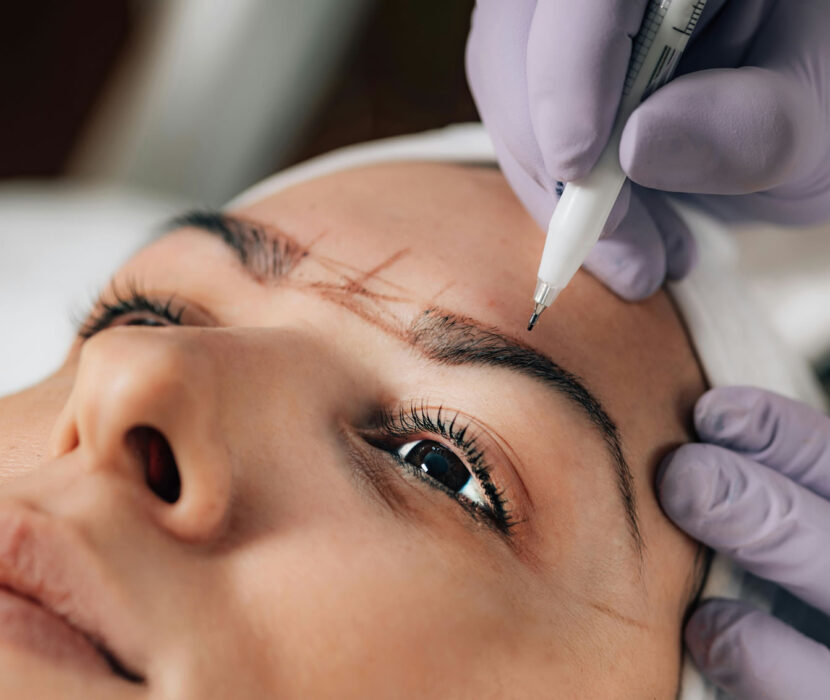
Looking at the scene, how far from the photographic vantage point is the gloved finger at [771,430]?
0.96 meters

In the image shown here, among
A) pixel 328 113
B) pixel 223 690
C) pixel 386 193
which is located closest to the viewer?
pixel 223 690

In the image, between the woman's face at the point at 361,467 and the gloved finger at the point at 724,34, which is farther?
the gloved finger at the point at 724,34

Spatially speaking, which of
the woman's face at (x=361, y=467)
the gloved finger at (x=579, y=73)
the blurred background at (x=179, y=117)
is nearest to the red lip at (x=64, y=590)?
the woman's face at (x=361, y=467)

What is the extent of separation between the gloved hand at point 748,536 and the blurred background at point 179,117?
28.1 inches

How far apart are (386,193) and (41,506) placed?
22.3 inches

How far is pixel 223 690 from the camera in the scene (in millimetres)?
622

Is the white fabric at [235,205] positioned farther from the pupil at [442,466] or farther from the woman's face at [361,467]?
the pupil at [442,466]

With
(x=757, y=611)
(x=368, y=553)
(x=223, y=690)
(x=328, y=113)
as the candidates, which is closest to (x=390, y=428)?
(x=368, y=553)

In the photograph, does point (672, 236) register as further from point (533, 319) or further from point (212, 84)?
point (212, 84)

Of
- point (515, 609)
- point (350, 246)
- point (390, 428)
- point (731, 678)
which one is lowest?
point (731, 678)

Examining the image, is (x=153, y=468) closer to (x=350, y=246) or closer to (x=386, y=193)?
(x=350, y=246)

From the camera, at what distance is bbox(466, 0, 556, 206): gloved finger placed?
0.86 m

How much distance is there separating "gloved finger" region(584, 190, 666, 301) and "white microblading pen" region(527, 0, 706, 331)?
146 mm

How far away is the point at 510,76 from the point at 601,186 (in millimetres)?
186
